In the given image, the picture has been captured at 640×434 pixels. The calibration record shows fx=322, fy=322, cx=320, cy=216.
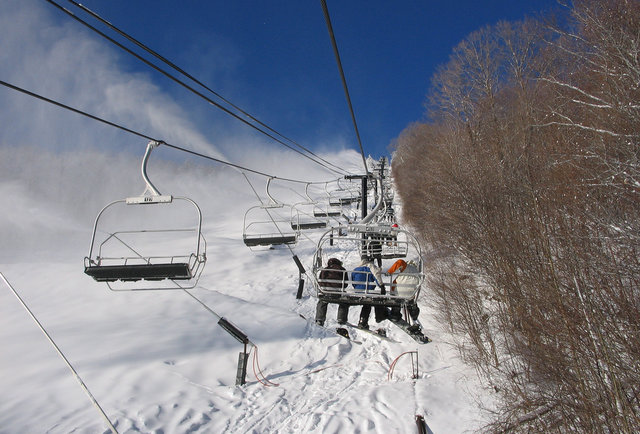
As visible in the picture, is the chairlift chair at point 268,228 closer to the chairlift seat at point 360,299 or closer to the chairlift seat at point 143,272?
the chairlift seat at point 360,299

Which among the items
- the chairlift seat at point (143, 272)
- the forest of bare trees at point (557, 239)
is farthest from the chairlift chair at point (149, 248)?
the forest of bare trees at point (557, 239)

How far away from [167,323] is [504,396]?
400 inches

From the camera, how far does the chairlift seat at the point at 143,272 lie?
379 centimetres

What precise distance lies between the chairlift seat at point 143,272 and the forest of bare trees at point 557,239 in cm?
737

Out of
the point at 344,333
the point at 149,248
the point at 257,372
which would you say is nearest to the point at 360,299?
the point at 344,333

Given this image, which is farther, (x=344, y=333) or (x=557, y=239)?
(x=557, y=239)

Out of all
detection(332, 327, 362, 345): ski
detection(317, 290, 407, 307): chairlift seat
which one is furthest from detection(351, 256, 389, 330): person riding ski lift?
detection(332, 327, 362, 345): ski

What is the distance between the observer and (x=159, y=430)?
6836mm

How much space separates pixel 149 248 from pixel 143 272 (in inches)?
1130

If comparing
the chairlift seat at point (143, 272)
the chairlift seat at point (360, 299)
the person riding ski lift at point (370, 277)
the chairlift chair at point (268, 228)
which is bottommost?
the chairlift seat at point (143, 272)

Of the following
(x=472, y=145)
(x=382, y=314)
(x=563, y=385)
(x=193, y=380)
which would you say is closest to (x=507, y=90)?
(x=472, y=145)

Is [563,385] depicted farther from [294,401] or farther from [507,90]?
[507,90]

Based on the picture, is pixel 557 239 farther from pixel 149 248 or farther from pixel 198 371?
pixel 149 248

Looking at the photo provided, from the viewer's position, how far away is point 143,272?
392 cm
